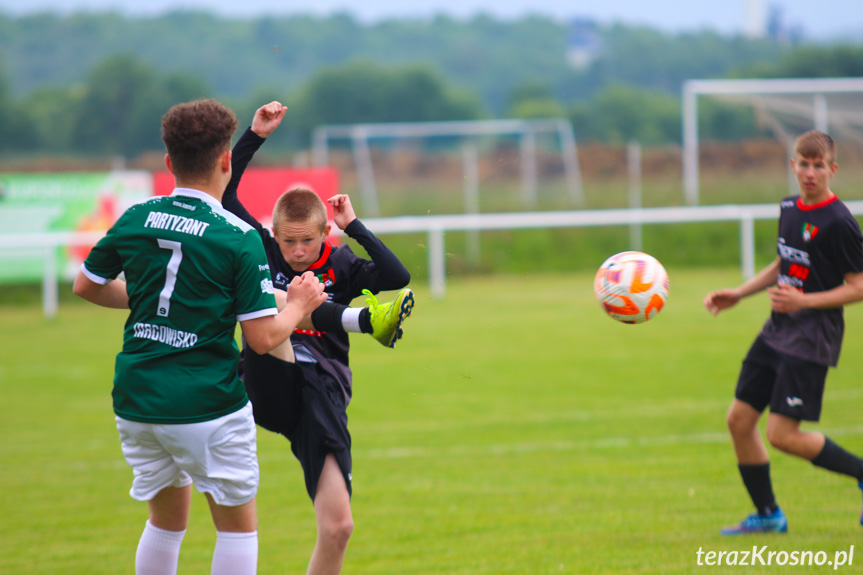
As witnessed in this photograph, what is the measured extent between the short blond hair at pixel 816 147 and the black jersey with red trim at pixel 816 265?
0.75 ft

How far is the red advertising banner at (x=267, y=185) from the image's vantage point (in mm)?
17094

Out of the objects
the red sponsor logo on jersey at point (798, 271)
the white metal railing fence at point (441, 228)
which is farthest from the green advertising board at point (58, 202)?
the red sponsor logo on jersey at point (798, 271)

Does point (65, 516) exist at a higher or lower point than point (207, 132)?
lower

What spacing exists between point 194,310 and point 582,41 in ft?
269

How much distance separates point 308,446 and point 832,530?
281 cm

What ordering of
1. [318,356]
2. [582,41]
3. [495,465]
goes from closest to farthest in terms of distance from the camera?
[318,356] < [495,465] < [582,41]

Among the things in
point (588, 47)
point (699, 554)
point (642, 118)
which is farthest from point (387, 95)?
point (699, 554)

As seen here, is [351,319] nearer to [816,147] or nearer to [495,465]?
[816,147]

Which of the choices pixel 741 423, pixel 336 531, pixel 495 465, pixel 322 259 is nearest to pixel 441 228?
pixel 495 465

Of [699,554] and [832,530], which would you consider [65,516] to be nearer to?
[699,554]

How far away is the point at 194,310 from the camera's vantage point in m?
3.01

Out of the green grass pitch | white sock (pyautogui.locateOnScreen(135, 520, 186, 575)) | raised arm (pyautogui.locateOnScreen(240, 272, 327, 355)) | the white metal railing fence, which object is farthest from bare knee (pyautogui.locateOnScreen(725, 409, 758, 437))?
the white metal railing fence

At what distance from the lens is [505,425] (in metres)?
7.80

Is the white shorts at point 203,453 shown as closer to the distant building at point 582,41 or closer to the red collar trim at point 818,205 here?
the red collar trim at point 818,205
